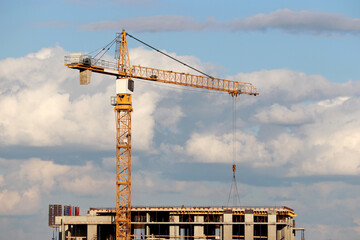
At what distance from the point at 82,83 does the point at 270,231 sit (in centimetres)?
6294

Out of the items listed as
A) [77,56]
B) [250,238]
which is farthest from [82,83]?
Answer: [250,238]

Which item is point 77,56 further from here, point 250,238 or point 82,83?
point 250,238

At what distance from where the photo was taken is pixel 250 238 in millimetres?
199250

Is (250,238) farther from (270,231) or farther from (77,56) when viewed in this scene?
(77,56)

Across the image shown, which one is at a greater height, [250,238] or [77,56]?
[77,56]

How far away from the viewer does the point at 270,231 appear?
199m

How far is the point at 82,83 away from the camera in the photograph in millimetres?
197875

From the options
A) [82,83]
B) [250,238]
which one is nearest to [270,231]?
[250,238]

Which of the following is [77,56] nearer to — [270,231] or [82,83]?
[82,83]

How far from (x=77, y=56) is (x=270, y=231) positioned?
6835 centimetres

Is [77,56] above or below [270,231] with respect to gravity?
above

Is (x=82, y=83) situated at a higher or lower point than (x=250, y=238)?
higher

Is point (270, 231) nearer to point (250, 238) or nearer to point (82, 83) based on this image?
point (250, 238)
